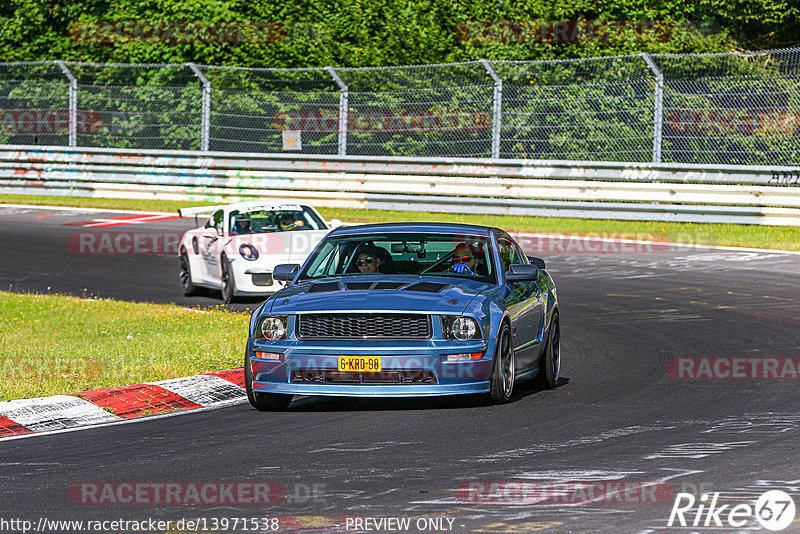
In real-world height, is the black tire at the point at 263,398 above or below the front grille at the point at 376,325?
below

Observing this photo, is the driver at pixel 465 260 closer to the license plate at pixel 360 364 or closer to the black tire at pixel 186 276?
the license plate at pixel 360 364

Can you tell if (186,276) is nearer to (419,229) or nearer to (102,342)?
(102,342)

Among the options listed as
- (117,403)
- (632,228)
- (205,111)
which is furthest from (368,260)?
(205,111)

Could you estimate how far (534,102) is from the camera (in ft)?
84.5

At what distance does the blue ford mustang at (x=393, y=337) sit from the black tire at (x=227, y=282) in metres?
6.64

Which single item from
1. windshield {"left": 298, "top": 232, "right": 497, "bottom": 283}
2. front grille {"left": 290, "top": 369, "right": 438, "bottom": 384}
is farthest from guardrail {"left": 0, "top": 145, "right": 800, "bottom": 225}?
front grille {"left": 290, "top": 369, "right": 438, "bottom": 384}

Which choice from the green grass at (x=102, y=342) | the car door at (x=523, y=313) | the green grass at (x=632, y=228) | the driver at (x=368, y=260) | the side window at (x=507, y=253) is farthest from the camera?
the green grass at (x=632, y=228)

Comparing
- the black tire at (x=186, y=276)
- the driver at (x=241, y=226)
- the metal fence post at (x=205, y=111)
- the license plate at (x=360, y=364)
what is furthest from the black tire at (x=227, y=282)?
the metal fence post at (x=205, y=111)

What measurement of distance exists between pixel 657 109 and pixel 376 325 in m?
15.6

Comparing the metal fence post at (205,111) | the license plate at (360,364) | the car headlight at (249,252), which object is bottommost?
the car headlight at (249,252)

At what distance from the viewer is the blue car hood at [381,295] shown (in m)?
9.59

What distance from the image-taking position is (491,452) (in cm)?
814

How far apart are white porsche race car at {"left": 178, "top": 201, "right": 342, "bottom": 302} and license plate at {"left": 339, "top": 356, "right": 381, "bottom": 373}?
24.5 feet

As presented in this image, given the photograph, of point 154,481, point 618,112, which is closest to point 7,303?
point 154,481
